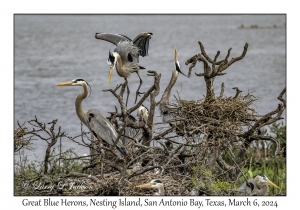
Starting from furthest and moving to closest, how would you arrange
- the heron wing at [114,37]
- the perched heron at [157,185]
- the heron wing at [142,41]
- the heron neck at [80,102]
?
the heron wing at [114,37], the heron wing at [142,41], the heron neck at [80,102], the perched heron at [157,185]

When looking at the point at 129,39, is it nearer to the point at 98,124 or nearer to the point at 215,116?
the point at 98,124

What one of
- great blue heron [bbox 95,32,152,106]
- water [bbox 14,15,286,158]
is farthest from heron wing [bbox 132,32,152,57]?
water [bbox 14,15,286,158]

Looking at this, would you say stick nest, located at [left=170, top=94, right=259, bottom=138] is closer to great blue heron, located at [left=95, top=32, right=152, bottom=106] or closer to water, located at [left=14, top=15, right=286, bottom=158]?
great blue heron, located at [left=95, top=32, right=152, bottom=106]

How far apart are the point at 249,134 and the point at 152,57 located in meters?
21.3

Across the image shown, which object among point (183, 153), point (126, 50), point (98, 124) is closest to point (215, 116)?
point (183, 153)

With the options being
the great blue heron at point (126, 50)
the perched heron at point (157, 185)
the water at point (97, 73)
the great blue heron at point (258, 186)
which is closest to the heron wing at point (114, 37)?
the great blue heron at point (126, 50)

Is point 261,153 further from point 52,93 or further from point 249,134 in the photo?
point 52,93

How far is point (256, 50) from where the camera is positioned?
32875 millimetres

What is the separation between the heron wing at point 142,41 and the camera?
32.6ft

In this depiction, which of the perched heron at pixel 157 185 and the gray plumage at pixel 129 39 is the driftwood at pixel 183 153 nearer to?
the perched heron at pixel 157 185

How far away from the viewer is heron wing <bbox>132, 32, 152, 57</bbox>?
32.6 feet

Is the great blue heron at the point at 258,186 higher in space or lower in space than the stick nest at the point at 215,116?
lower

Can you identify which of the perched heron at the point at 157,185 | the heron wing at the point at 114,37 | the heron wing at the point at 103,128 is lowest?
the perched heron at the point at 157,185
